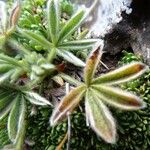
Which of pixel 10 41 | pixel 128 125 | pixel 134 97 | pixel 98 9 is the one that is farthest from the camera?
Answer: pixel 98 9

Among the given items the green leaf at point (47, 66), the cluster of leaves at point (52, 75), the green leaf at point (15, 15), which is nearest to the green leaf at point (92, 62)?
the cluster of leaves at point (52, 75)

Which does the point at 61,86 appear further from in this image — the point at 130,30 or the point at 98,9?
the point at 98,9

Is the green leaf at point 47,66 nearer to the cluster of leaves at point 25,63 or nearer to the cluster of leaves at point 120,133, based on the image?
the cluster of leaves at point 25,63

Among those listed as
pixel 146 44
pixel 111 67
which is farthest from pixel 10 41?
pixel 146 44

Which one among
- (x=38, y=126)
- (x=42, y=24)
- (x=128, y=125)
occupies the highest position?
(x=42, y=24)

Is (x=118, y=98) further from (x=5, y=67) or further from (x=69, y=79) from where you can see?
(x=5, y=67)

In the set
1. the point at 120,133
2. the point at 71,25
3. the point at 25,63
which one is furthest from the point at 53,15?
the point at 120,133

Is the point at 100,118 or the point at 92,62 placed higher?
the point at 92,62
